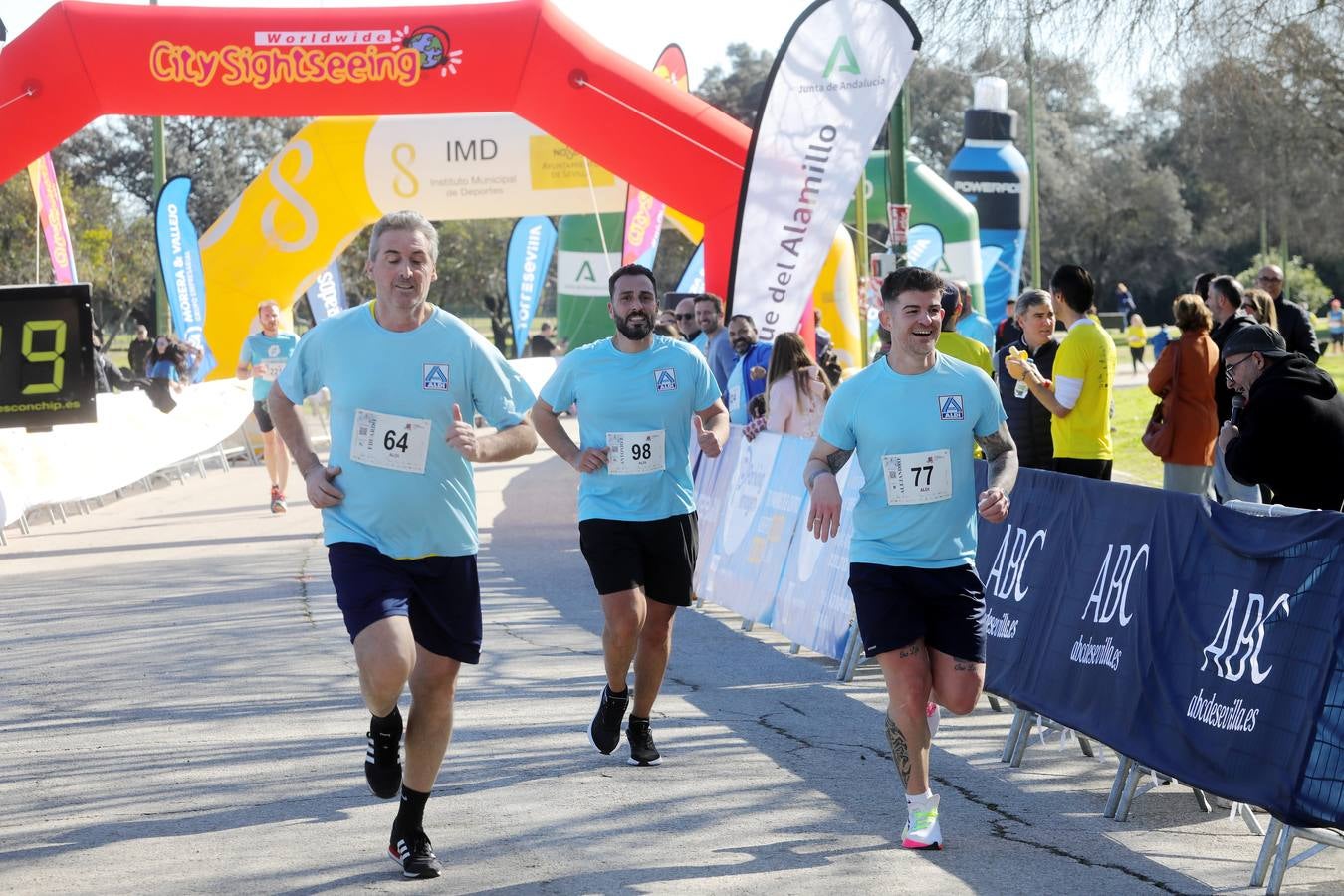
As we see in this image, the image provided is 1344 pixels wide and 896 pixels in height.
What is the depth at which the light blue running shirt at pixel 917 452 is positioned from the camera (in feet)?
19.5

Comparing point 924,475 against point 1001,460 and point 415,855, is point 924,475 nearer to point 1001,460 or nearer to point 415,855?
point 1001,460

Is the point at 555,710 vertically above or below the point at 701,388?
below

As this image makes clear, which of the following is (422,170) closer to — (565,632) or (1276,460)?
(565,632)

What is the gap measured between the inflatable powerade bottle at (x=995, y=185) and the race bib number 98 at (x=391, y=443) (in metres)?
29.1

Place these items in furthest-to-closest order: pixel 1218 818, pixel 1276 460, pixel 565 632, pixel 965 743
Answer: pixel 565 632 → pixel 965 743 → pixel 1276 460 → pixel 1218 818

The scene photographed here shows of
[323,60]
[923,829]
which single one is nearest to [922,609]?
[923,829]

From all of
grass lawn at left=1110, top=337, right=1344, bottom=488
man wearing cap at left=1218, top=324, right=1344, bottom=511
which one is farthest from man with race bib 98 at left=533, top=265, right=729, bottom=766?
grass lawn at left=1110, top=337, right=1344, bottom=488

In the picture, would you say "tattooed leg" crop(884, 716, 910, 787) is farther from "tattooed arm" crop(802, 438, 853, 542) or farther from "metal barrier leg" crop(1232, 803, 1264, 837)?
"metal barrier leg" crop(1232, 803, 1264, 837)

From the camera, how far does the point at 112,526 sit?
55.7 ft

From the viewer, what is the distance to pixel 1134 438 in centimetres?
2650

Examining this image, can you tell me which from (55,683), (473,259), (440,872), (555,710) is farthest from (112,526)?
(473,259)

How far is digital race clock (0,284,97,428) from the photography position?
477 inches

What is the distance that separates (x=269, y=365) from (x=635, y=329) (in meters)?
9.75

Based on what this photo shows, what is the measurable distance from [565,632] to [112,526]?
7759mm
